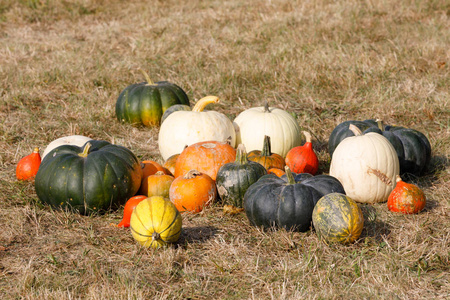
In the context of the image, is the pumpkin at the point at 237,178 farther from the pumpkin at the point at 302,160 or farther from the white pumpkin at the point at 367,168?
the white pumpkin at the point at 367,168

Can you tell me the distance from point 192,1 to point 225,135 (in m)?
7.85

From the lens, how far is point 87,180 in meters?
4.16

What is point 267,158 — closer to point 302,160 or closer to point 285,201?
point 302,160

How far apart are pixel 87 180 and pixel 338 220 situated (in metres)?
1.99

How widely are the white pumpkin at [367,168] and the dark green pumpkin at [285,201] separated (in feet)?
1.59

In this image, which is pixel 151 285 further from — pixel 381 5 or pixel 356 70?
pixel 381 5

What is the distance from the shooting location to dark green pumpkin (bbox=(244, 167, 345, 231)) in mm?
3756

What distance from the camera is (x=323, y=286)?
3.13 meters

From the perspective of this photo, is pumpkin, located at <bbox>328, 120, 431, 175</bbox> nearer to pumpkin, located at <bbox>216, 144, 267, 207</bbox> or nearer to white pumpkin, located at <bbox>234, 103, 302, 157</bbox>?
white pumpkin, located at <bbox>234, 103, 302, 157</bbox>

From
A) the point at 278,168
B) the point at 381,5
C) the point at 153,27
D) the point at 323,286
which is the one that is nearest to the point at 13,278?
the point at 323,286

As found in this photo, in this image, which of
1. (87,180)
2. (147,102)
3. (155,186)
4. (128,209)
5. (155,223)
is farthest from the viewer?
(147,102)

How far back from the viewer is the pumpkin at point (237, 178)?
4246mm

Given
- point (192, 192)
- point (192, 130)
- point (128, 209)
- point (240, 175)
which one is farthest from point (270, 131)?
point (128, 209)

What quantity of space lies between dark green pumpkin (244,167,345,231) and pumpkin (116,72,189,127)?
8.72 ft
